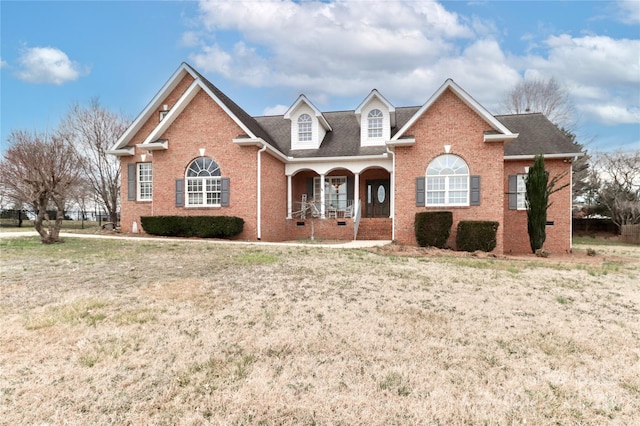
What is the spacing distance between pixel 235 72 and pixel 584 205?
35.4 m

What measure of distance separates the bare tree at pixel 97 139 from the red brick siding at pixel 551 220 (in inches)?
978

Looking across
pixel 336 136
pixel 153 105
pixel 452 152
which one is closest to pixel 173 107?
pixel 153 105

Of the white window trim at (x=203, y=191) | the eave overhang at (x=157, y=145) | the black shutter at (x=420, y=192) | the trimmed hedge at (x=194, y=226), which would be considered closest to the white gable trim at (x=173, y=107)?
the eave overhang at (x=157, y=145)

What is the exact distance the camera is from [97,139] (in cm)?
2614

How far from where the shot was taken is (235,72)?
2098 cm

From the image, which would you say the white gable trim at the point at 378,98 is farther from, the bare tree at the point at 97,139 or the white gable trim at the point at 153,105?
the bare tree at the point at 97,139

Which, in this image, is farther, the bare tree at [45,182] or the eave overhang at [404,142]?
the eave overhang at [404,142]

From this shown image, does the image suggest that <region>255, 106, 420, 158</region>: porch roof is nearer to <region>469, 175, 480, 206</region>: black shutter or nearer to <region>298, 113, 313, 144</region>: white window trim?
<region>298, 113, 313, 144</region>: white window trim

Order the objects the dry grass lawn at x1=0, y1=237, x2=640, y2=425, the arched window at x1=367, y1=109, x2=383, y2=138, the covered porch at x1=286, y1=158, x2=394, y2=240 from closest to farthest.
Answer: the dry grass lawn at x1=0, y1=237, x2=640, y2=425
the covered porch at x1=286, y1=158, x2=394, y2=240
the arched window at x1=367, y1=109, x2=383, y2=138

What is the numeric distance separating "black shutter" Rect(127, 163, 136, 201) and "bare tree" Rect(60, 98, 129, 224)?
27.6ft

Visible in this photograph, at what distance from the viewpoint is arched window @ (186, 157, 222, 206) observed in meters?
16.1

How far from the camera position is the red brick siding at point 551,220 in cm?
1606

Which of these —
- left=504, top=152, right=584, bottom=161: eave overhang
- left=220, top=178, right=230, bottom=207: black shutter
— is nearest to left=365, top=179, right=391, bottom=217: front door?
left=504, top=152, right=584, bottom=161: eave overhang

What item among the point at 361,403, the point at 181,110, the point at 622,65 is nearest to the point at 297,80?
the point at 181,110
